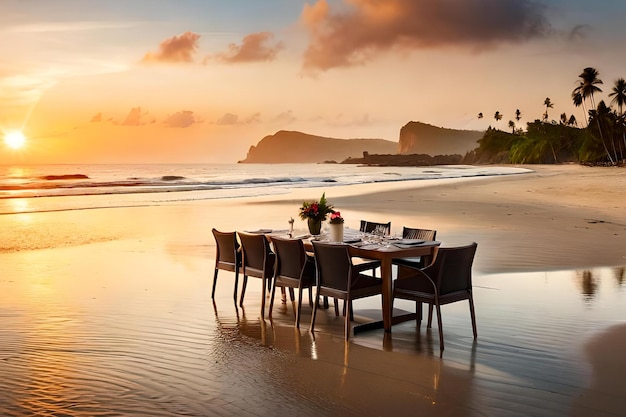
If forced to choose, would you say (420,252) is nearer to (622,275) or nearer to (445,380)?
(445,380)

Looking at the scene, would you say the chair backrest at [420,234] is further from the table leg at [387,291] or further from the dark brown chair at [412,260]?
the table leg at [387,291]

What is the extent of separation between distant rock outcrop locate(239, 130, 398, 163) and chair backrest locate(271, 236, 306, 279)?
149 metres

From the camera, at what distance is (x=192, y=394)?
407 cm

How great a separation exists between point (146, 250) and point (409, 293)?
20.5ft

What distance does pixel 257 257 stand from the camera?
6.51 m

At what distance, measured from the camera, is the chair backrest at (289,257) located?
5.96 m

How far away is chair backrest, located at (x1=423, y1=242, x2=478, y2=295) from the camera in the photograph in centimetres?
520

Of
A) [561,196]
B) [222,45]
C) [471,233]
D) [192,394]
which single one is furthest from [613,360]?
[222,45]

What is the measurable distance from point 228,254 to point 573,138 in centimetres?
8763

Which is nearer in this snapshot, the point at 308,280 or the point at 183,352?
the point at 183,352

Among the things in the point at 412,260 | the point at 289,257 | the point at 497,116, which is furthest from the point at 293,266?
the point at 497,116

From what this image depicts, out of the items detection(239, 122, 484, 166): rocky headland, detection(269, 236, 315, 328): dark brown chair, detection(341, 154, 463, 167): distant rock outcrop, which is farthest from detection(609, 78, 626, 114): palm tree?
detection(239, 122, 484, 166): rocky headland

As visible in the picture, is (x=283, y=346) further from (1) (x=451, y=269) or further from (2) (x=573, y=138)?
(2) (x=573, y=138)

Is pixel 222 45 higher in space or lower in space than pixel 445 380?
higher
